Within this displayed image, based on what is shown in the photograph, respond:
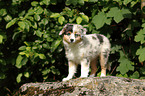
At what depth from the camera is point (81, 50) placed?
359 centimetres

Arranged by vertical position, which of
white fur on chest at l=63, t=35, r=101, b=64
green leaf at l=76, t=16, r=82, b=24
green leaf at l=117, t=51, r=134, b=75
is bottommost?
green leaf at l=117, t=51, r=134, b=75

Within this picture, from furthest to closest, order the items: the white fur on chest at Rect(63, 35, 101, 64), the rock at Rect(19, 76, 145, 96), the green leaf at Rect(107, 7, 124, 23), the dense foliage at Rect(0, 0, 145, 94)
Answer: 1. the dense foliage at Rect(0, 0, 145, 94)
2. the green leaf at Rect(107, 7, 124, 23)
3. the white fur on chest at Rect(63, 35, 101, 64)
4. the rock at Rect(19, 76, 145, 96)

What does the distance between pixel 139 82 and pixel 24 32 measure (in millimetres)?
2641

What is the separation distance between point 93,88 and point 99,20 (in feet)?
6.26

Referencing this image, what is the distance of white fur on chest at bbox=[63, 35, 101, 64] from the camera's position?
359 centimetres

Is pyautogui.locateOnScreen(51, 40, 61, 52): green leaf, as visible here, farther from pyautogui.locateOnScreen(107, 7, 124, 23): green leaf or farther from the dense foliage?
pyautogui.locateOnScreen(107, 7, 124, 23): green leaf

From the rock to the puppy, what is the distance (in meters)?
0.42

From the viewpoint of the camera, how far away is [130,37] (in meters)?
5.19

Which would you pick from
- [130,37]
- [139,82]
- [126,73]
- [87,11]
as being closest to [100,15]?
[87,11]

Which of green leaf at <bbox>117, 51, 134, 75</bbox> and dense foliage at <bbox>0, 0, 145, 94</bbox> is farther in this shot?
green leaf at <bbox>117, 51, 134, 75</bbox>

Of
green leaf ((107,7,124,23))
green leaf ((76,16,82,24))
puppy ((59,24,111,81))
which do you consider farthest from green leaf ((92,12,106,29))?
puppy ((59,24,111,81))

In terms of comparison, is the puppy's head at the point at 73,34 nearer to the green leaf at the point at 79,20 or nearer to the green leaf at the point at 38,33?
the green leaf at the point at 79,20

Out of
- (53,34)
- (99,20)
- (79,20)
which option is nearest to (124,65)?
(99,20)

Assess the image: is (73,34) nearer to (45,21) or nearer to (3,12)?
(45,21)
